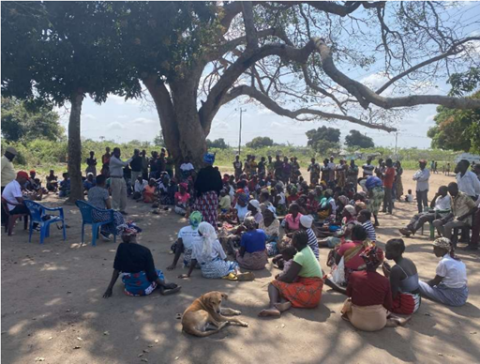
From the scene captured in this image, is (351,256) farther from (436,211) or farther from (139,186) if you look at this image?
(139,186)

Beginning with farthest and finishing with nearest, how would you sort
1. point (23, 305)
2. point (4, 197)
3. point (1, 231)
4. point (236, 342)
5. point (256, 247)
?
point (1, 231) < point (4, 197) < point (256, 247) < point (23, 305) < point (236, 342)

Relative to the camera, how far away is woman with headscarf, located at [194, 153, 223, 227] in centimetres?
792

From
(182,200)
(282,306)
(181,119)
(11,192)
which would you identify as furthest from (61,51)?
(282,306)

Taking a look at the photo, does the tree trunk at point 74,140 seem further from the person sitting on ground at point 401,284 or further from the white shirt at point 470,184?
the white shirt at point 470,184

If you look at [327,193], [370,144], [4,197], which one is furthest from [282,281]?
[370,144]

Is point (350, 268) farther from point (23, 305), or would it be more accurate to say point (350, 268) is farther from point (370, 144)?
point (370, 144)

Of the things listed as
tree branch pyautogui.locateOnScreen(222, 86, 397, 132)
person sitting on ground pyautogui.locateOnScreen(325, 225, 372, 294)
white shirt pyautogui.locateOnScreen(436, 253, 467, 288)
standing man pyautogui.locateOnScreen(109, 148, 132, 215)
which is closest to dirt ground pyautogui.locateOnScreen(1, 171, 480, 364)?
person sitting on ground pyautogui.locateOnScreen(325, 225, 372, 294)

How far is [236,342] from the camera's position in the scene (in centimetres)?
417

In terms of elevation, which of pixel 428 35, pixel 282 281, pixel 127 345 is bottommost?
pixel 127 345

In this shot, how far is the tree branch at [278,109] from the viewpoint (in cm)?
1512

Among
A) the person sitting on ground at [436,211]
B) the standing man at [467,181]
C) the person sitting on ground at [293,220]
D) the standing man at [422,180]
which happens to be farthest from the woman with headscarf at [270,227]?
the standing man at [422,180]

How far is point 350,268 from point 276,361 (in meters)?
2.05

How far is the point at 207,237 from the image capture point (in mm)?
5953

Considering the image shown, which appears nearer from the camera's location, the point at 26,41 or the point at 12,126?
the point at 26,41
